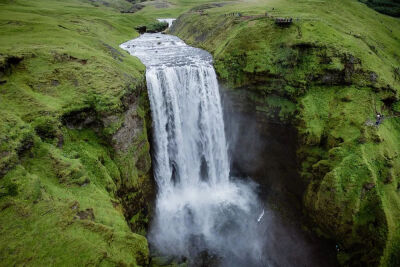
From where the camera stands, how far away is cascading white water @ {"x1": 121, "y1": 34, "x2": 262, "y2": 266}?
14.4 meters

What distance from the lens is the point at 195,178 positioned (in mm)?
17766

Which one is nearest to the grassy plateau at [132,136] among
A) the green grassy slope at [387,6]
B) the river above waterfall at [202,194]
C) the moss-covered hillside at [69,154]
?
the moss-covered hillside at [69,154]

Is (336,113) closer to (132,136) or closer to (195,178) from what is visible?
(195,178)

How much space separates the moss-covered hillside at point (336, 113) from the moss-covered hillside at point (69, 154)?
9433 millimetres

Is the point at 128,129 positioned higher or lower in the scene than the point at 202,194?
higher

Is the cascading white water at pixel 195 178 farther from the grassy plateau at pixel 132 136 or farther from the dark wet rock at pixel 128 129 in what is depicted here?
the dark wet rock at pixel 128 129

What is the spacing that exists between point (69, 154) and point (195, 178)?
10.1 meters

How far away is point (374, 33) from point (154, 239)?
30.0 metres

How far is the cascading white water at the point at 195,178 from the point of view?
1442 cm

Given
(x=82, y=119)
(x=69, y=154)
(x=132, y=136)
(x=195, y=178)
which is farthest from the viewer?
(x=195, y=178)

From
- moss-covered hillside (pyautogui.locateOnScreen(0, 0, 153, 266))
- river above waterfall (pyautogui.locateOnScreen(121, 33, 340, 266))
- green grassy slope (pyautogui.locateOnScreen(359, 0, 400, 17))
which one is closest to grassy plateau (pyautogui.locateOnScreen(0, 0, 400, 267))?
moss-covered hillside (pyautogui.locateOnScreen(0, 0, 153, 266))

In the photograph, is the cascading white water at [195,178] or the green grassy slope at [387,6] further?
the green grassy slope at [387,6]

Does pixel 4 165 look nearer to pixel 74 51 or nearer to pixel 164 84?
pixel 74 51

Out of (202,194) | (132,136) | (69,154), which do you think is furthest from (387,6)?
(69,154)
